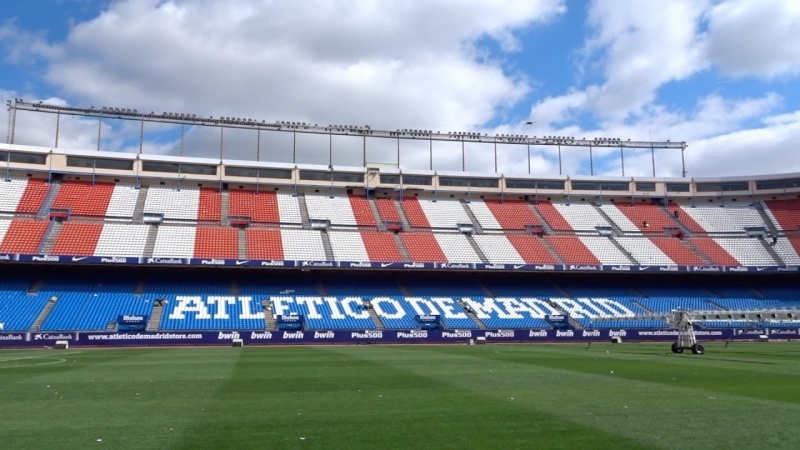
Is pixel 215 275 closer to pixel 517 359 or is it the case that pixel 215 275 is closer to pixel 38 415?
pixel 517 359

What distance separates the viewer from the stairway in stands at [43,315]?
119 feet

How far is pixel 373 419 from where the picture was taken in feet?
31.4

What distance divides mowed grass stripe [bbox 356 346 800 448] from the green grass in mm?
26

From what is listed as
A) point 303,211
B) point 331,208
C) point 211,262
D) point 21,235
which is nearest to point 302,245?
point 303,211

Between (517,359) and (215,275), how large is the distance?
99.2ft

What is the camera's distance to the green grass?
26.5 feet

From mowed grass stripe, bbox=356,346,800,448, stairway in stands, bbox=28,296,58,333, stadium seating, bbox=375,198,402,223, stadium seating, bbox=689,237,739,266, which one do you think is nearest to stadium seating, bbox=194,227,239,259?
stairway in stands, bbox=28,296,58,333

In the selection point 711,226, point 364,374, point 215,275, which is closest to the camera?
point 364,374

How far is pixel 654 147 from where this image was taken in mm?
63750

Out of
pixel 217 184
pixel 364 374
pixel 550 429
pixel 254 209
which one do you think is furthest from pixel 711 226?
pixel 550 429

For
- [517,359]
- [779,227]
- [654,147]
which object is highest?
[654,147]

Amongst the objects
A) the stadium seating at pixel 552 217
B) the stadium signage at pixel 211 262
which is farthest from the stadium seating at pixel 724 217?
the stadium signage at pixel 211 262

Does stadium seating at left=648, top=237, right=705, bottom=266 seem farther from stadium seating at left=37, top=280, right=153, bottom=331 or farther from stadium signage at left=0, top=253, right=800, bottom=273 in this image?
stadium seating at left=37, top=280, right=153, bottom=331

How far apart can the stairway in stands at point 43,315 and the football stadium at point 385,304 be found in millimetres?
158
